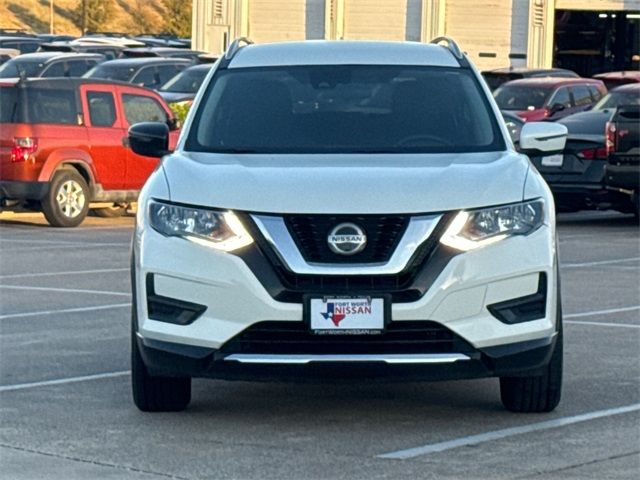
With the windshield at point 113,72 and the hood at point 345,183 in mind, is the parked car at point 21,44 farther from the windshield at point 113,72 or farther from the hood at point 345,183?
the hood at point 345,183

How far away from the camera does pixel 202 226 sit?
7.89 m

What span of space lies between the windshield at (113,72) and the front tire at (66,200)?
11.7 metres

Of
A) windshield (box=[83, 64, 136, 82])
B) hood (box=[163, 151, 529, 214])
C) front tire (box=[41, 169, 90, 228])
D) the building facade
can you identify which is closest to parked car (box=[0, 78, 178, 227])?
front tire (box=[41, 169, 90, 228])

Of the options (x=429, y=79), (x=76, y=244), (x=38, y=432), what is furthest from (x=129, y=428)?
(x=76, y=244)

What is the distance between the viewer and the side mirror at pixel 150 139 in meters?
9.52

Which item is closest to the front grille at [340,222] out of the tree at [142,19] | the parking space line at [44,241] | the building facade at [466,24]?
the parking space line at [44,241]

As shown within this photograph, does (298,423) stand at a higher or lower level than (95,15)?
higher

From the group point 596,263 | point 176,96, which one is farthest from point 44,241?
point 176,96

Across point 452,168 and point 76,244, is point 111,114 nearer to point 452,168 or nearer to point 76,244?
point 76,244

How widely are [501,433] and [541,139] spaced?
2117 mm

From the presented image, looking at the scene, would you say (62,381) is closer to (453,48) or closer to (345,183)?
(345,183)

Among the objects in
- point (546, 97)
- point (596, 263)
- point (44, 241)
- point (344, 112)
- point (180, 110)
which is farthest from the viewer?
point (546, 97)

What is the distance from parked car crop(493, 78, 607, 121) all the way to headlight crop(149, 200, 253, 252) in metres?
21.6

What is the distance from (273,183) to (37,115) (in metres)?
13.7
